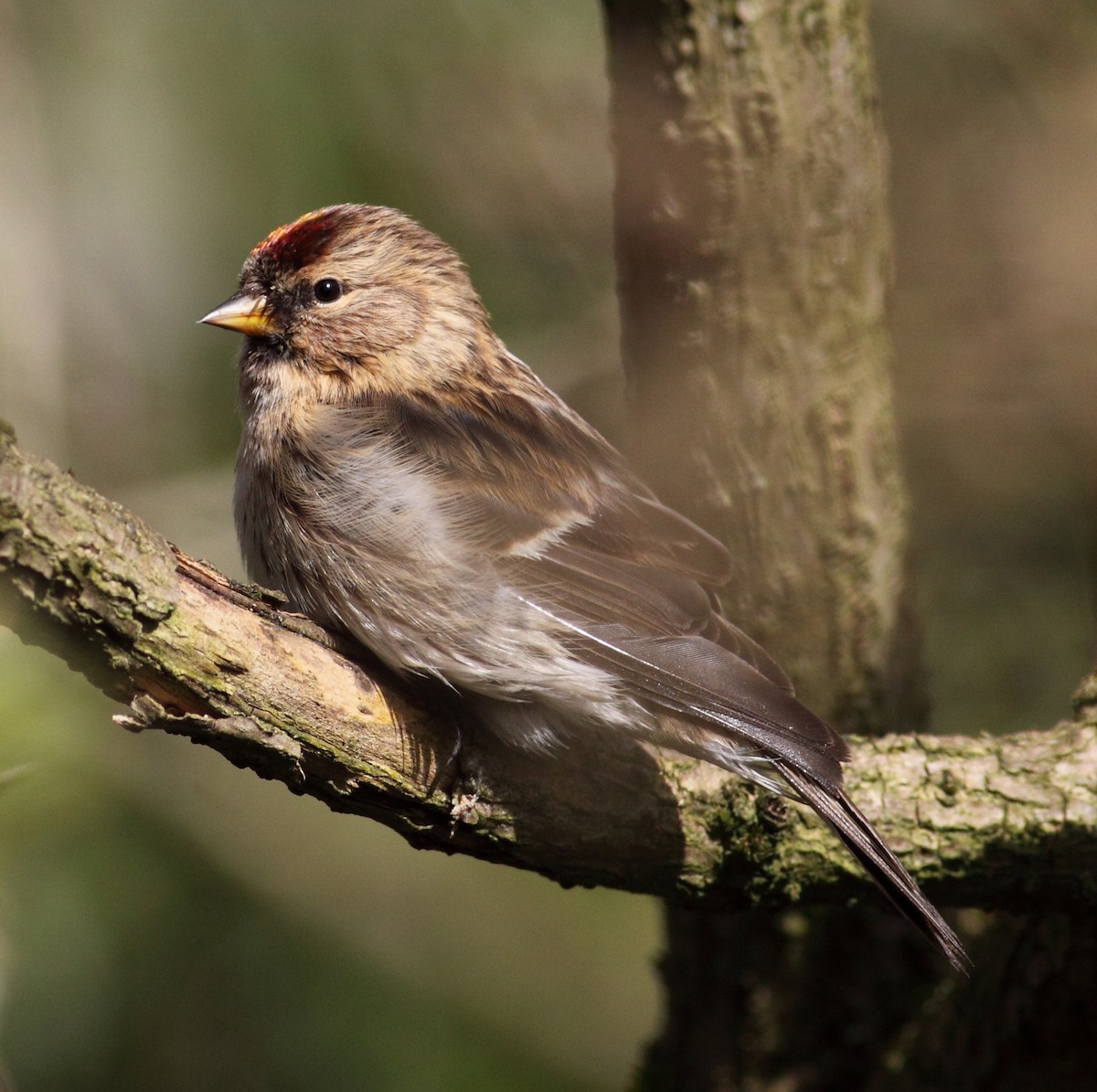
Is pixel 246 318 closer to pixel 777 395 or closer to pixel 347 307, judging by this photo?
pixel 347 307

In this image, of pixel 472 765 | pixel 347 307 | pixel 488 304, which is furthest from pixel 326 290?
pixel 488 304

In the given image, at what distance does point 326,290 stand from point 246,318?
0.77ft

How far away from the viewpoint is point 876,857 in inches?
107

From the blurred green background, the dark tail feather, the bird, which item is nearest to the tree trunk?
the bird

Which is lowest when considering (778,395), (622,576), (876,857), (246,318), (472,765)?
(876,857)

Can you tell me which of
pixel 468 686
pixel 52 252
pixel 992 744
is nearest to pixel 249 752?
pixel 468 686

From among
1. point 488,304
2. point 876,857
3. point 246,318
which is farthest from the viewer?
point 488,304

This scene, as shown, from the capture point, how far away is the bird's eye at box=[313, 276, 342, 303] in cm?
369

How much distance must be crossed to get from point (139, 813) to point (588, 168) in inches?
118

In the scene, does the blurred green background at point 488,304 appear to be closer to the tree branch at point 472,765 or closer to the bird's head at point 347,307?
the bird's head at point 347,307

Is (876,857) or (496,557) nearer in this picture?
(876,857)

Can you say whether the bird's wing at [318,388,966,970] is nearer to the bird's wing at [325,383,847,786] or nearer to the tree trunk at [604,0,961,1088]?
the bird's wing at [325,383,847,786]

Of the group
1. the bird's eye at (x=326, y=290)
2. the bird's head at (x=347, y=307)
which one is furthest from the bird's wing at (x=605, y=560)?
the bird's eye at (x=326, y=290)

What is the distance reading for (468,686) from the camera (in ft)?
9.44
